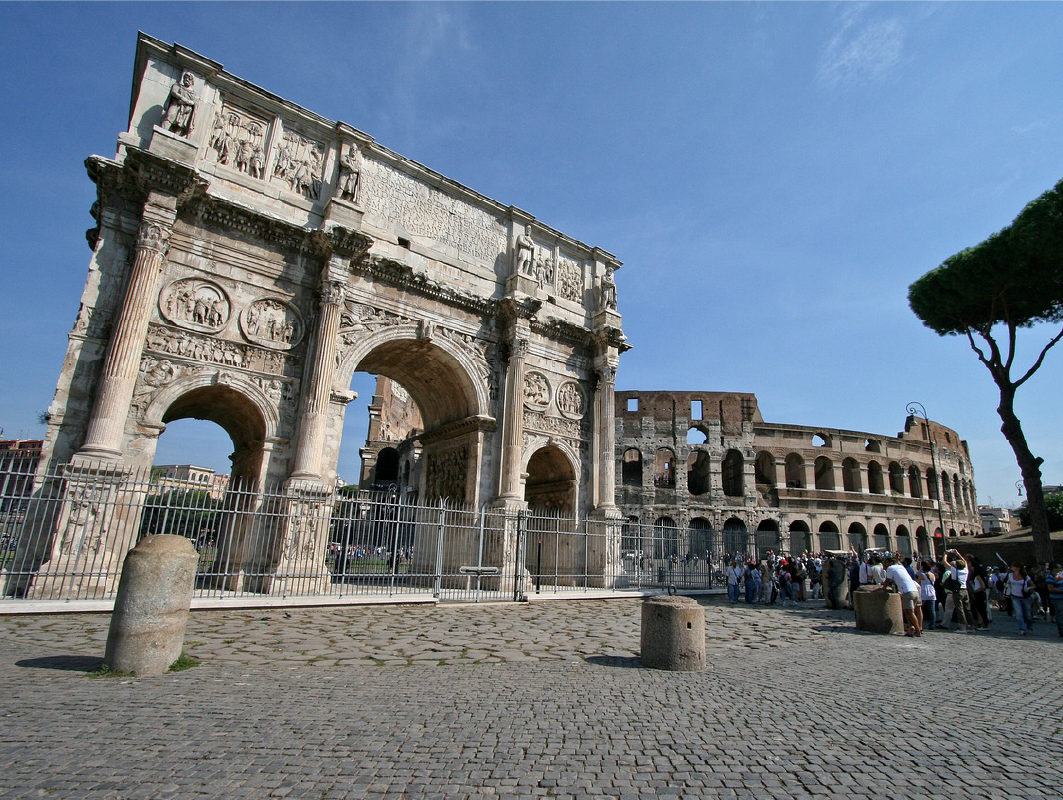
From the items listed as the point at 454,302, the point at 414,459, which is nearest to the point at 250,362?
the point at 454,302

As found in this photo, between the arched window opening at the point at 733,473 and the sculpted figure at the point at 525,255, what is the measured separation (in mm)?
22327

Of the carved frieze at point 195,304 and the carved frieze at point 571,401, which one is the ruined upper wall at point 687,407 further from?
the carved frieze at point 195,304

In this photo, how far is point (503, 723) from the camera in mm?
3568

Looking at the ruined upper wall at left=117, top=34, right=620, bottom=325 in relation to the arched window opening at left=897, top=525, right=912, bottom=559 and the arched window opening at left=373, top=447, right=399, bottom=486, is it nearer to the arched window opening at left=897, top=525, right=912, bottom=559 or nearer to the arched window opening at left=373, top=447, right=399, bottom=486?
the arched window opening at left=373, top=447, right=399, bottom=486

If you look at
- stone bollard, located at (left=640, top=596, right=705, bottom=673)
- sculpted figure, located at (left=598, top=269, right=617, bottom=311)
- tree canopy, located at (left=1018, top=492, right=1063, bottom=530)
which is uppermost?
sculpted figure, located at (left=598, top=269, right=617, bottom=311)

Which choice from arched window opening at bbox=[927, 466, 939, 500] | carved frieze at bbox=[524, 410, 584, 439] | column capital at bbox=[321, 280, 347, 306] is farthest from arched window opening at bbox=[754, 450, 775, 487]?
column capital at bbox=[321, 280, 347, 306]

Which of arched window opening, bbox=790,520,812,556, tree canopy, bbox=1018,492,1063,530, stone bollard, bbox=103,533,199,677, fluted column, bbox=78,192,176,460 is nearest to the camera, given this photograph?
stone bollard, bbox=103,533,199,677

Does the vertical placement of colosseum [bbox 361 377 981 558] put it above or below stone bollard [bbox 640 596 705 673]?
above

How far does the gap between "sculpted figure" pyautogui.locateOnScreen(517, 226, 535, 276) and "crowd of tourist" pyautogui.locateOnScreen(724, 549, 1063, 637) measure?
31.5 ft

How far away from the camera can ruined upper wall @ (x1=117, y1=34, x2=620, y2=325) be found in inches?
457

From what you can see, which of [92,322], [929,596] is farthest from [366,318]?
[929,596]

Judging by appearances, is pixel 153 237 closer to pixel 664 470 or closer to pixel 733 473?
pixel 733 473

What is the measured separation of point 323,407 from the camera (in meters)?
11.9

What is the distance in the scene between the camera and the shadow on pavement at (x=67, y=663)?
4559 millimetres
